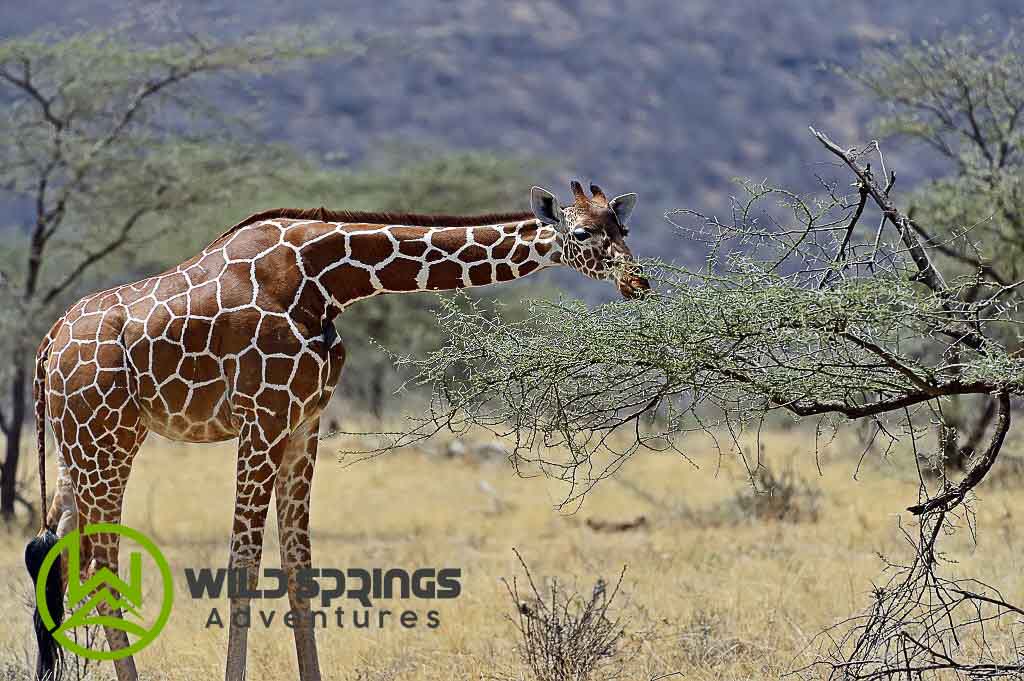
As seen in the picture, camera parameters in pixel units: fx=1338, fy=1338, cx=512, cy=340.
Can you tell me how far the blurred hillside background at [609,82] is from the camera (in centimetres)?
6162

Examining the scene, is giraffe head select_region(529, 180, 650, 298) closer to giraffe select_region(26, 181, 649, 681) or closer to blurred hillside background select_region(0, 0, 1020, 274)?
giraffe select_region(26, 181, 649, 681)

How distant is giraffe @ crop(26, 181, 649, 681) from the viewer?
608 cm

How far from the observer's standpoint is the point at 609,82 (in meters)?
68.9

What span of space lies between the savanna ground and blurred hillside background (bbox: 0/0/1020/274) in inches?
1641

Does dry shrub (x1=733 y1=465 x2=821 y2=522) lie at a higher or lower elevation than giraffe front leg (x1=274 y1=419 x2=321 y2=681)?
higher

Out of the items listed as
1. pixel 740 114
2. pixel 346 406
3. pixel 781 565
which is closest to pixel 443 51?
pixel 740 114

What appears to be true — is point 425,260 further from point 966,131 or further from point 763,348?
point 966,131

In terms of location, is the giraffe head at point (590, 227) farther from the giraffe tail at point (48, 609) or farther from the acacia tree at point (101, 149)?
the acacia tree at point (101, 149)

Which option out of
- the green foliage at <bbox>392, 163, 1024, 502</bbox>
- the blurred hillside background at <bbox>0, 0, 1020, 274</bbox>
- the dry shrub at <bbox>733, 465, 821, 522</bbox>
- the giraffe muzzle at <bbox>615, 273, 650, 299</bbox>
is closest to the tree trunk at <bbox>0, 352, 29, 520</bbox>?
the dry shrub at <bbox>733, 465, 821, 522</bbox>

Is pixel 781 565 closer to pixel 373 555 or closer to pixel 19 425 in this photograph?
pixel 373 555

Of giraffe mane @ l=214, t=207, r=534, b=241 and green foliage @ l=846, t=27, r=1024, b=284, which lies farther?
green foliage @ l=846, t=27, r=1024, b=284

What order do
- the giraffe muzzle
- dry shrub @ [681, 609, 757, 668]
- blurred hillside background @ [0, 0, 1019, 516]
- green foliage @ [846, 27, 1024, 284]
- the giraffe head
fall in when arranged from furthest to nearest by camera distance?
blurred hillside background @ [0, 0, 1019, 516]
green foliage @ [846, 27, 1024, 284]
dry shrub @ [681, 609, 757, 668]
the giraffe head
the giraffe muzzle

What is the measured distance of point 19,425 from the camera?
12.3m

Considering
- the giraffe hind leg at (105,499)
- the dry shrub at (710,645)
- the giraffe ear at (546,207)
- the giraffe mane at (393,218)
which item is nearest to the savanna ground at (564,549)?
the dry shrub at (710,645)
